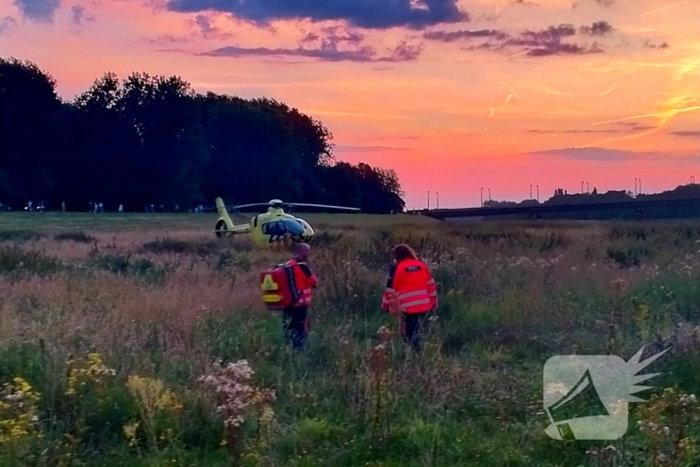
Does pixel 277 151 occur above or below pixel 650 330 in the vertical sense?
above

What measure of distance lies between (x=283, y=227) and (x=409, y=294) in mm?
19762

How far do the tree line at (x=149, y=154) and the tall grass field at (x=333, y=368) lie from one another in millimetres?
50766

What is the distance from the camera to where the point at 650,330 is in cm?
1031

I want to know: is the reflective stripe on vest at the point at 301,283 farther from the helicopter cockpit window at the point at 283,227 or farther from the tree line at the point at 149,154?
the tree line at the point at 149,154

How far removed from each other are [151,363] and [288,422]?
177 cm

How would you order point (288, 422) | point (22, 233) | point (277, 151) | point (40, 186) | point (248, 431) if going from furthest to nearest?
point (277, 151) < point (40, 186) < point (22, 233) < point (288, 422) < point (248, 431)

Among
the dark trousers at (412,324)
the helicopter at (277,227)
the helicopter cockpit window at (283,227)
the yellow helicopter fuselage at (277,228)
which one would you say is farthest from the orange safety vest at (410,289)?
the helicopter cockpit window at (283,227)

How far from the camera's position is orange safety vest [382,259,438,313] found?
34.7 ft

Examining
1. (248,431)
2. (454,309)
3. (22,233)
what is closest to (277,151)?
(22,233)

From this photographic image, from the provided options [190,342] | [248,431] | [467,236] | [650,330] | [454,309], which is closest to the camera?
[248,431]

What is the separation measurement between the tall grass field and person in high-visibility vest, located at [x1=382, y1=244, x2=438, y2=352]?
21 cm

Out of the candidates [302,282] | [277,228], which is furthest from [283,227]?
[302,282]

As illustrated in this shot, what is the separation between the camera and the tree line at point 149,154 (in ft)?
220

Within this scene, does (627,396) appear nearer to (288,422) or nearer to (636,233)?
(288,422)
